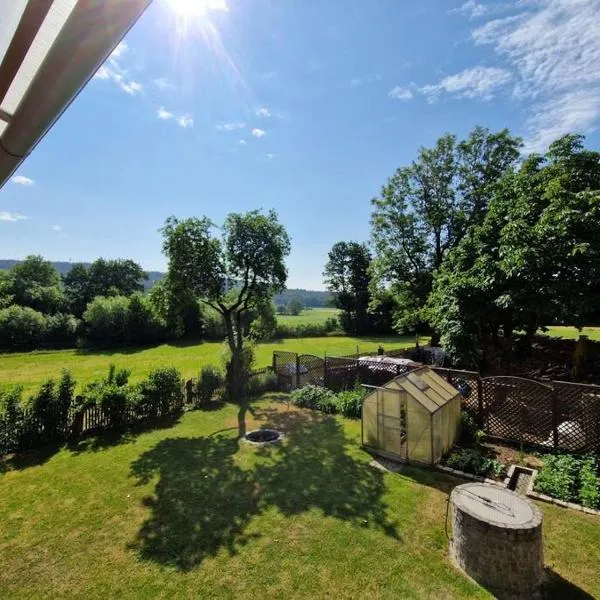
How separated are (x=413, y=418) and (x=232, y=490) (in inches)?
188

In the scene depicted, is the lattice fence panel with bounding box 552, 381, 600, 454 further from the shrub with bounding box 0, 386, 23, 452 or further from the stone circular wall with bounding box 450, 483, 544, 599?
the shrub with bounding box 0, 386, 23, 452

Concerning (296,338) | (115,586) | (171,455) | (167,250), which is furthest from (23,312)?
(115,586)

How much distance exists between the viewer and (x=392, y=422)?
9672 millimetres

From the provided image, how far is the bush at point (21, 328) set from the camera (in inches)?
1492

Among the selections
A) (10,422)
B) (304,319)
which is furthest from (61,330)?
(10,422)

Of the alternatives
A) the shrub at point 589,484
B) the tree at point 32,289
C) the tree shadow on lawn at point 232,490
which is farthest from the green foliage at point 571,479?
the tree at point 32,289

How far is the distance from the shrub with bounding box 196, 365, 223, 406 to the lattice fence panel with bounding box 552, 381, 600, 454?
1286 centimetres

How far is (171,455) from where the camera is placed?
34.4 ft

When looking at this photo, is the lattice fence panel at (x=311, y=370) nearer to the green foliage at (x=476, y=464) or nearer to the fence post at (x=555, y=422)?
the green foliage at (x=476, y=464)

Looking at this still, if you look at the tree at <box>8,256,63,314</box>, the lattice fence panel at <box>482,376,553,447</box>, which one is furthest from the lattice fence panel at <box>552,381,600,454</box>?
the tree at <box>8,256,63,314</box>

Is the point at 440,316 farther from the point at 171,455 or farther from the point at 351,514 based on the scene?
the point at 171,455

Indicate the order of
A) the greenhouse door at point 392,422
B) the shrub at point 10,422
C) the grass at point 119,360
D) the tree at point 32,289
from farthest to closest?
the tree at point 32,289
the grass at point 119,360
the shrub at point 10,422
the greenhouse door at point 392,422

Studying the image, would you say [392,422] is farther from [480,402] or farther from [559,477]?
[559,477]

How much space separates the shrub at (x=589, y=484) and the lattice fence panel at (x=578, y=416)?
37.7 inches
